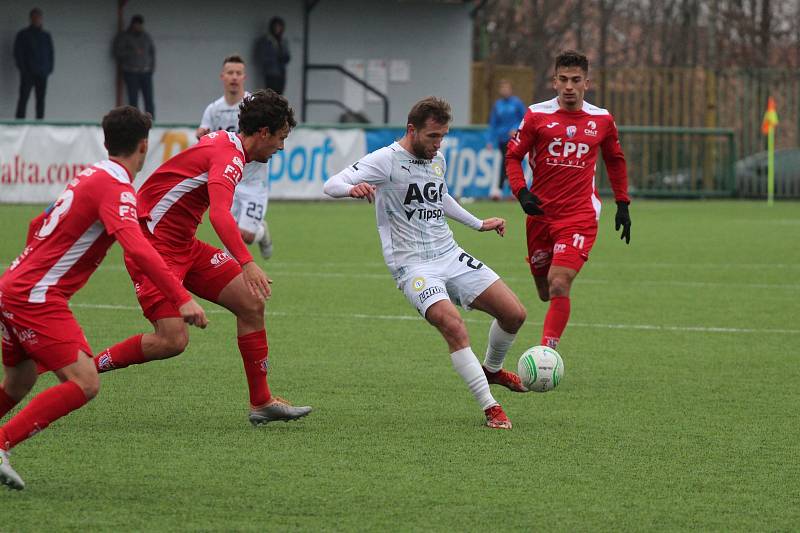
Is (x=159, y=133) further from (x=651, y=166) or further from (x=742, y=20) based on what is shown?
(x=742, y=20)

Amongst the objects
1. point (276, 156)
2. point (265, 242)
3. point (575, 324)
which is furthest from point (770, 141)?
point (575, 324)

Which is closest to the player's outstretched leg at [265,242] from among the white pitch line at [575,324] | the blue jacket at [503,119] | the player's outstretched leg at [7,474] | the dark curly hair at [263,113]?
the white pitch line at [575,324]

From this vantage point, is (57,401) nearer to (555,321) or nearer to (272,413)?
(272,413)

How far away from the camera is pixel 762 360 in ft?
30.6

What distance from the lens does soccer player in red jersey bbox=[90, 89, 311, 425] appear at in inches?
267

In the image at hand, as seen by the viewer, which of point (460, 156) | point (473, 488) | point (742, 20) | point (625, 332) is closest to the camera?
point (473, 488)

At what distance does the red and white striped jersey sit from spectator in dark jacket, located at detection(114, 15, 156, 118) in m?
21.3

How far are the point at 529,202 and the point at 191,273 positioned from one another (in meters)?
2.51

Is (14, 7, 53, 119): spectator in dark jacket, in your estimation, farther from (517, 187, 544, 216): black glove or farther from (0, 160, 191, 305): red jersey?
(0, 160, 191, 305): red jersey

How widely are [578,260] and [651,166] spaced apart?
70.6ft

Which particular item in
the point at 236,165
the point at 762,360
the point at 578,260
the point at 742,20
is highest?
the point at 742,20

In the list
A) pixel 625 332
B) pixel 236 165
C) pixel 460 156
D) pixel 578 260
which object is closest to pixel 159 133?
pixel 460 156

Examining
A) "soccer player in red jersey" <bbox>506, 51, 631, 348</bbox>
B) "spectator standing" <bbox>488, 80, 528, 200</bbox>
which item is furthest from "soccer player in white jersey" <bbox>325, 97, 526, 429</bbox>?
"spectator standing" <bbox>488, 80, 528, 200</bbox>

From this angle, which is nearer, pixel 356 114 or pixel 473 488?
pixel 473 488
